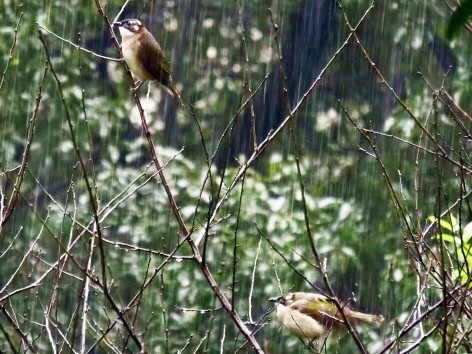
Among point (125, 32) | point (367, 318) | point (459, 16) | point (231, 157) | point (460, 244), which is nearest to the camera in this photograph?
point (459, 16)

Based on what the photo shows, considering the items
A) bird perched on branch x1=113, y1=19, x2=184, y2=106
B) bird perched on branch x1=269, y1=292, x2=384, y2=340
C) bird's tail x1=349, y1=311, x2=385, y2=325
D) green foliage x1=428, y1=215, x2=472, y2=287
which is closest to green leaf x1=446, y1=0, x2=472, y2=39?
green foliage x1=428, y1=215, x2=472, y2=287

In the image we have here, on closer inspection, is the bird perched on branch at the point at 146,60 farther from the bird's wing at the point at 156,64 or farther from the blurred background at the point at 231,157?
the blurred background at the point at 231,157

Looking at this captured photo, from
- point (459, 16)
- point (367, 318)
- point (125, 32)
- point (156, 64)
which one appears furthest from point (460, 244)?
point (125, 32)

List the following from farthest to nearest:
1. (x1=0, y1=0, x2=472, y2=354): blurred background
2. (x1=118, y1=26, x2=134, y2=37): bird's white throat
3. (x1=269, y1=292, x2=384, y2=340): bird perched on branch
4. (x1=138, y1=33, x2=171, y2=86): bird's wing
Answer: (x1=0, y1=0, x2=472, y2=354): blurred background < (x1=118, y1=26, x2=134, y2=37): bird's white throat < (x1=138, y1=33, x2=171, y2=86): bird's wing < (x1=269, y1=292, x2=384, y2=340): bird perched on branch

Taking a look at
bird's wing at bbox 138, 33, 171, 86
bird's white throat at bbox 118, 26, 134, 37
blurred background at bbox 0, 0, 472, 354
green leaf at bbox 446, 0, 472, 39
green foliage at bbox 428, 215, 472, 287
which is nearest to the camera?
green leaf at bbox 446, 0, 472, 39

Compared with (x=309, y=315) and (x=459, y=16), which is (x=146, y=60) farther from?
(x=459, y=16)

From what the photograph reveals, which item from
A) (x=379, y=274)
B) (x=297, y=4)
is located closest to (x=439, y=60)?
(x=297, y=4)

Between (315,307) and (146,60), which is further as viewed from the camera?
(146,60)

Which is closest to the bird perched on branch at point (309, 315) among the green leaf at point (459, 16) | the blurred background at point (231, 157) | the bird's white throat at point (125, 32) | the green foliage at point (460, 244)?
the blurred background at point (231, 157)

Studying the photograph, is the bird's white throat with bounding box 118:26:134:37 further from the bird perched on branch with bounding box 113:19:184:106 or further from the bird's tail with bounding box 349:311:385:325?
the bird's tail with bounding box 349:311:385:325

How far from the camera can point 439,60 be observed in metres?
5.43

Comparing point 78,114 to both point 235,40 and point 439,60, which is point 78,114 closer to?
point 235,40

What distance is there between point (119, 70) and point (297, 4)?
1.20m

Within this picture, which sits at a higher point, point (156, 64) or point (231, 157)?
point (156, 64)
